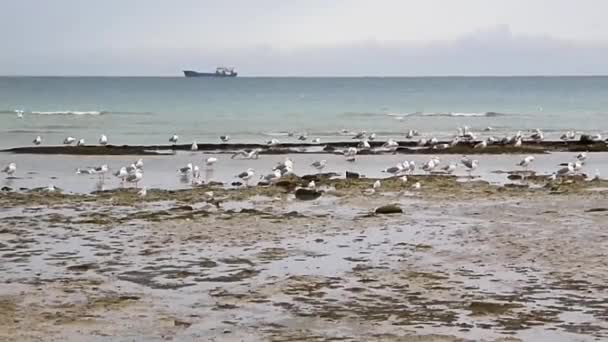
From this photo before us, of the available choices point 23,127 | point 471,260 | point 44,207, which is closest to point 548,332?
point 471,260

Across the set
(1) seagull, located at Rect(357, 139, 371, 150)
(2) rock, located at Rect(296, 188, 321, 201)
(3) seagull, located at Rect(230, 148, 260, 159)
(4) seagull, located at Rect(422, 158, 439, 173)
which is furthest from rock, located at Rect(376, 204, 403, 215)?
(1) seagull, located at Rect(357, 139, 371, 150)

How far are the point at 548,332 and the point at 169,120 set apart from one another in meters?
51.8

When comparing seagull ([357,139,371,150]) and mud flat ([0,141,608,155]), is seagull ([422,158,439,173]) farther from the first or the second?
seagull ([357,139,371,150])

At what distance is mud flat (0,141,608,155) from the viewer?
3353 cm

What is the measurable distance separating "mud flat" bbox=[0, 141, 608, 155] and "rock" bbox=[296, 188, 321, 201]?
13303mm

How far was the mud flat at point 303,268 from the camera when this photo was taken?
366 inches

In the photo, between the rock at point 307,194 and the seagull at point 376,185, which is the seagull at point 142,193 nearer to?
the rock at point 307,194

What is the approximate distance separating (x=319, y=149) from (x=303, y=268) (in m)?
23.9

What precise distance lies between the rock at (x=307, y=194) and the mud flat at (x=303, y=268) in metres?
0.35

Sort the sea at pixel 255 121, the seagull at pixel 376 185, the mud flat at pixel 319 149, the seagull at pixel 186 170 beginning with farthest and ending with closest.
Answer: the sea at pixel 255 121 → the mud flat at pixel 319 149 → the seagull at pixel 186 170 → the seagull at pixel 376 185

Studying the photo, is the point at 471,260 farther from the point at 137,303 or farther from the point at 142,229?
the point at 142,229

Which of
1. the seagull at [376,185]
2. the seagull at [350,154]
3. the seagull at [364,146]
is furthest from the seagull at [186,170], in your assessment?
the seagull at [364,146]

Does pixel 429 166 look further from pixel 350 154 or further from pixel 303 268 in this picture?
pixel 303 268

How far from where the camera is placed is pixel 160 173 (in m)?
26.4
